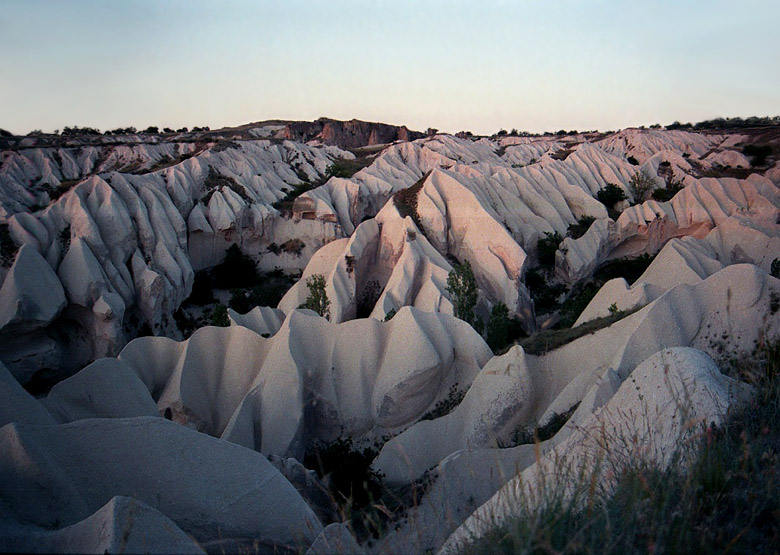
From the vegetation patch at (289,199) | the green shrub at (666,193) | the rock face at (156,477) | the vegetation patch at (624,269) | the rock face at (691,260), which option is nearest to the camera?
the rock face at (156,477)

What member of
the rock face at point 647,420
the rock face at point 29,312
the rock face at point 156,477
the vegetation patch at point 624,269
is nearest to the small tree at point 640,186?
the vegetation patch at point 624,269

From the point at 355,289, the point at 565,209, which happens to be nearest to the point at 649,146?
the point at 565,209

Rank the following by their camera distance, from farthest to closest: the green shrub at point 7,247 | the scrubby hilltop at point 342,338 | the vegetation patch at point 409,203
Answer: the vegetation patch at point 409,203 < the green shrub at point 7,247 < the scrubby hilltop at point 342,338

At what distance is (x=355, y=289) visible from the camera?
83.0 ft

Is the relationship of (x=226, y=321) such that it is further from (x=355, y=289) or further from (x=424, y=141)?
(x=424, y=141)

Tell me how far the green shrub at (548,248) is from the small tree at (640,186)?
1486 centimetres

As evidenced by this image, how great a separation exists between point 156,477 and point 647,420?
552 cm

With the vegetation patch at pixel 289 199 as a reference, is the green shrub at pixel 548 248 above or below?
below

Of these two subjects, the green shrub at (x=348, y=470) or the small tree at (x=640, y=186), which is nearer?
the green shrub at (x=348, y=470)

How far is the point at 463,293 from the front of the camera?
21109mm

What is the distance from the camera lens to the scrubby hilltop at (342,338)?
6031 millimetres

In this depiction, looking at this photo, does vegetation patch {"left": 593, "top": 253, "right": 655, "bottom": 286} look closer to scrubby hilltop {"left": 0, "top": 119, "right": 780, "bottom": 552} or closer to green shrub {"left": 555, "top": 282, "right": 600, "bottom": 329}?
scrubby hilltop {"left": 0, "top": 119, "right": 780, "bottom": 552}

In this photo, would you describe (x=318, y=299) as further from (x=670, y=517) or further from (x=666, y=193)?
(x=666, y=193)

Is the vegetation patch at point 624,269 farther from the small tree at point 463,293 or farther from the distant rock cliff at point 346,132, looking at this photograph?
the distant rock cliff at point 346,132
